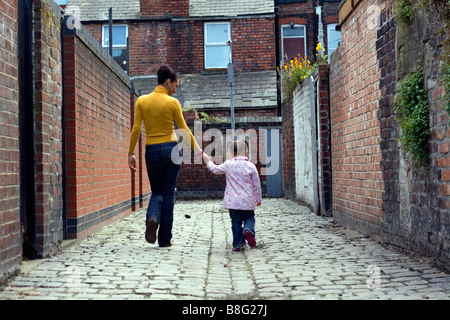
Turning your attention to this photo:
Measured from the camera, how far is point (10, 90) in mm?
4445

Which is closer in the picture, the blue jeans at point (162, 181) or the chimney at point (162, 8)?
the blue jeans at point (162, 181)

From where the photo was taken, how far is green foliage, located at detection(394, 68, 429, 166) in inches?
193

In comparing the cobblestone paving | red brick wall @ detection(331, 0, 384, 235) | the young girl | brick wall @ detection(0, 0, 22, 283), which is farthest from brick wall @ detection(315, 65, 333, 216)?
brick wall @ detection(0, 0, 22, 283)

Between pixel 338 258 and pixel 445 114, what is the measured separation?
1.72 m

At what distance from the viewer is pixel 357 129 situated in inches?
290

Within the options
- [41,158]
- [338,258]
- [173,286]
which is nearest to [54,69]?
[41,158]

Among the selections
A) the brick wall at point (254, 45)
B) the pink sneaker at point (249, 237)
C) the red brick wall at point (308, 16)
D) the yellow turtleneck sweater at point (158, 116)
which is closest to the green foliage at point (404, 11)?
the yellow turtleneck sweater at point (158, 116)

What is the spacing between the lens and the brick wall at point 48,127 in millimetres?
5297

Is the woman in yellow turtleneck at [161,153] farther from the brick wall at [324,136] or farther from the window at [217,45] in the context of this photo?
the window at [217,45]

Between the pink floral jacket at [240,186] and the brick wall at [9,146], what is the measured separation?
7.79 feet

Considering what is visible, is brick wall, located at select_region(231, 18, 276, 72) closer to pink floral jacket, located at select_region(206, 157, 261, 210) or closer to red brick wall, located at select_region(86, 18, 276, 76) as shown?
red brick wall, located at select_region(86, 18, 276, 76)

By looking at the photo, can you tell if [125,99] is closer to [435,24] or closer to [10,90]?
[10,90]

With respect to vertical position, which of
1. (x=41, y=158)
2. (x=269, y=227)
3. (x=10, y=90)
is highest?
(x=10, y=90)
